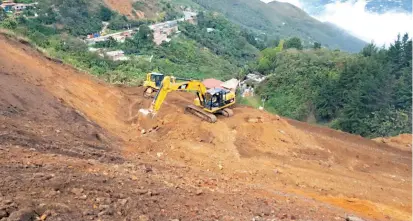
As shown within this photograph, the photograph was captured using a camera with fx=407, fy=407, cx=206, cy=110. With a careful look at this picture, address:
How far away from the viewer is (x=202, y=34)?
235 feet

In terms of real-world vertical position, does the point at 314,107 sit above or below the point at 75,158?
below

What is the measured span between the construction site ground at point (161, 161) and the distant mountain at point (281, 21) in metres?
98.7

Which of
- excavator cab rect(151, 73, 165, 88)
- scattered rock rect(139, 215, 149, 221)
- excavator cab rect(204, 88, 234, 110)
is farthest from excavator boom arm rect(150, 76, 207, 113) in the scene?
scattered rock rect(139, 215, 149, 221)

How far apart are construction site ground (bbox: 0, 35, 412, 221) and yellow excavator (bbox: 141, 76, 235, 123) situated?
53 centimetres

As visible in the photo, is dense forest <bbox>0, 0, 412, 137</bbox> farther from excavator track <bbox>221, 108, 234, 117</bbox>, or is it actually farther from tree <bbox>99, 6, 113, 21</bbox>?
excavator track <bbox>221, 108, 234, 117</bbox>

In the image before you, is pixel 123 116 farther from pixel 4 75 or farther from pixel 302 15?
pixel 302 15

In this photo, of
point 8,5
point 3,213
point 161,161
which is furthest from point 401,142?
point 8,5

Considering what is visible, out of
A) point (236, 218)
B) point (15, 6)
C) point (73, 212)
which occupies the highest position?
point (15, 6)

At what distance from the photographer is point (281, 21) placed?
133125 millimetres

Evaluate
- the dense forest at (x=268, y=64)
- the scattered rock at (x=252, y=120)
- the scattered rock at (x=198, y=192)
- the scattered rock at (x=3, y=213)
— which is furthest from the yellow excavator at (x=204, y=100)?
the scattered rock at (x=3, y=213)

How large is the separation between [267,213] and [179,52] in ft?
162

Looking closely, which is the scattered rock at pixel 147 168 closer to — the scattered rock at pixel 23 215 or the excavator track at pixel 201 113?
the scattered rock at pixel 23 215

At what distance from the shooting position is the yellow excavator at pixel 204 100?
651 inches

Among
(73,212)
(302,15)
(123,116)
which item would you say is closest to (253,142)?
(123,116)
